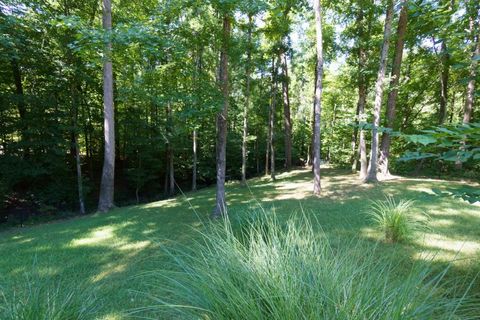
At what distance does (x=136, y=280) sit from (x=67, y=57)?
10.8 m

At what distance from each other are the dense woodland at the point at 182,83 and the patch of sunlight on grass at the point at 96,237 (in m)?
2.50

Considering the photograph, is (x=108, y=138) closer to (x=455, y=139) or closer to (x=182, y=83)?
(x=182, y=83)

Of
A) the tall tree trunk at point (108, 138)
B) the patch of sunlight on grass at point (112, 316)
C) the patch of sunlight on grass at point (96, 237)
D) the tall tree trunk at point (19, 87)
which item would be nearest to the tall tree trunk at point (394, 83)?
the patch of sunlight on grass at point (96, 237)

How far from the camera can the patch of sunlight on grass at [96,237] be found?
4.84 metres

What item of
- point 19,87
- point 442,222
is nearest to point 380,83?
point 442,222

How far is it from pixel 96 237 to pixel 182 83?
12.8 ft

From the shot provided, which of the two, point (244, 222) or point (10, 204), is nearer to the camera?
point (244, 222)

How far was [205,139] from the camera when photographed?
17906 millimetres

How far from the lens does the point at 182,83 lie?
5.78m

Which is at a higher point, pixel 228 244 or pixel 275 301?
pixel 228 244

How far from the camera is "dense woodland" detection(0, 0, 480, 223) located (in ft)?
16.8

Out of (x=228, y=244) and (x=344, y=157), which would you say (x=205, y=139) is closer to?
(x=344, y=157)

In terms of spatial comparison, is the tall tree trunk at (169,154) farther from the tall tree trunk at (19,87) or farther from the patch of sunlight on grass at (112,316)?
the patch of sunlight on grass at (112,316)

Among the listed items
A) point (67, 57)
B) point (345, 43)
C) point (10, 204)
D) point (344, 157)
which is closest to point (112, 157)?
point (67, 57)
